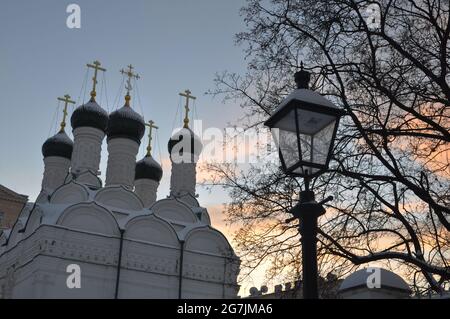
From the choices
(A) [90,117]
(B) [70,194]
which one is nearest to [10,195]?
(A) [90,117]

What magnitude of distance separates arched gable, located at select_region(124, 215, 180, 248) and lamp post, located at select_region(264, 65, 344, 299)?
15374 mm

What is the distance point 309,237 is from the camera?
13.3 ft

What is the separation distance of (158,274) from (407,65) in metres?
13.3

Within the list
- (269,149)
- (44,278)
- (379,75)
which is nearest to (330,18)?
(379,75)

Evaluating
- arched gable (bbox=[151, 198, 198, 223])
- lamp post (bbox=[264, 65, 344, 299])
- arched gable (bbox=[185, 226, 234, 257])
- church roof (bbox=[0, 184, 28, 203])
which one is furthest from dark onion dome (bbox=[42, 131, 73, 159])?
lamp post (bbox=[264, 65, 344, 299])

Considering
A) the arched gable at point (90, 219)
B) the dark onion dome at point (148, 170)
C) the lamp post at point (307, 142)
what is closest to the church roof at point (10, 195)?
the dark onion dome at point (148, 170)

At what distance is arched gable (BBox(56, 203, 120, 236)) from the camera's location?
18.1 metres

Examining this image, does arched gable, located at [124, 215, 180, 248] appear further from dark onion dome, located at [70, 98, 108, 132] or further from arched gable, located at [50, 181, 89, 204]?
dark onion dome, located at [70, 98, 108, 132]

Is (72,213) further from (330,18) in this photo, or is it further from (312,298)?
(312,298)

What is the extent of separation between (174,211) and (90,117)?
5517 millimetres

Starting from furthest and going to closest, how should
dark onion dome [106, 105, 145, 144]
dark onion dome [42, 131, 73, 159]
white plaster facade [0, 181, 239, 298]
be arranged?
dark onion dome [42, 131, 73, 159] → dark onion dome [106, 105, 145, 144] → white plaster facade [0, 181, 239, 298]

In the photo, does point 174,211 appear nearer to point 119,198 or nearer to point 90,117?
point 119,198

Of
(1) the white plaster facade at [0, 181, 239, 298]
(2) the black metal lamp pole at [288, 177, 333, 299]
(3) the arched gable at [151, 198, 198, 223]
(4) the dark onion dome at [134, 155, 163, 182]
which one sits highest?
(4) the dark onion dome at [134, 155, 163, 182]

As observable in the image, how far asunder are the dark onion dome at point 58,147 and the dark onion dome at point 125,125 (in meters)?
2.95
